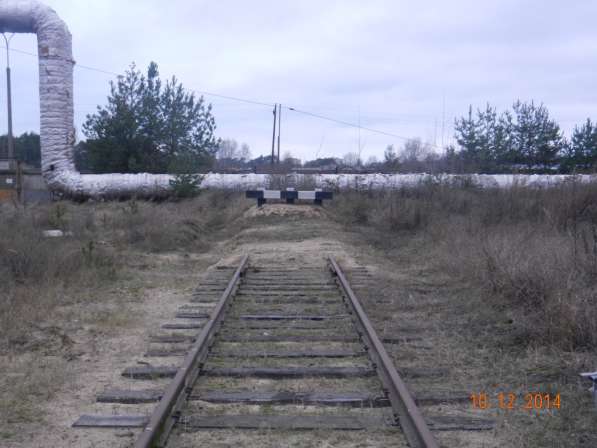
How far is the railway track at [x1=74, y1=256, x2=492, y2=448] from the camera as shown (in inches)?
182

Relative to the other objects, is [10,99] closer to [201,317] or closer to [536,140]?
[536,140]

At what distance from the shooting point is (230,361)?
20.7 ft

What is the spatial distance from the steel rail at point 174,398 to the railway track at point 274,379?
10 mm

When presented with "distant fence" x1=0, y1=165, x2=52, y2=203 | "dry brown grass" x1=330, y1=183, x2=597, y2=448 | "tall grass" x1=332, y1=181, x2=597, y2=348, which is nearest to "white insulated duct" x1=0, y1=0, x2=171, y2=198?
"distant fence" x1=0, y1=165, x2=52, y2=203

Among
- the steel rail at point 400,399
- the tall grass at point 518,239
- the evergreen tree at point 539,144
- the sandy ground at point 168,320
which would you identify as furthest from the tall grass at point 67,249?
the evergreen tree at point 539,144

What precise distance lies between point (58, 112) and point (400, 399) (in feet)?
76.5

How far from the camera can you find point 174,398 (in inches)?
195

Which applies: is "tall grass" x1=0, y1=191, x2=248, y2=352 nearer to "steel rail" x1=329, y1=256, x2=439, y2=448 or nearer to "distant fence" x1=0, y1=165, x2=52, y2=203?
"steel rail" x1=329, y1=256, x2=439, y2=448

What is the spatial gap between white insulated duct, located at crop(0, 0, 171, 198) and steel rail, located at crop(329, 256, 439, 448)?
2122 centimetres

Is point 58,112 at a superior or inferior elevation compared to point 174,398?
superior

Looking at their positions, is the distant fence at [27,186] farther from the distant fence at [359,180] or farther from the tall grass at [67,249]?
the tall grass at [67,249]

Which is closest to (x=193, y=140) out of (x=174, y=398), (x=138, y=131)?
(x=138, y=131)

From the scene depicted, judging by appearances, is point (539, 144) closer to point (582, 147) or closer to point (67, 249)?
point (582, 147)

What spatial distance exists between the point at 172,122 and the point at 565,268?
1103 inches
